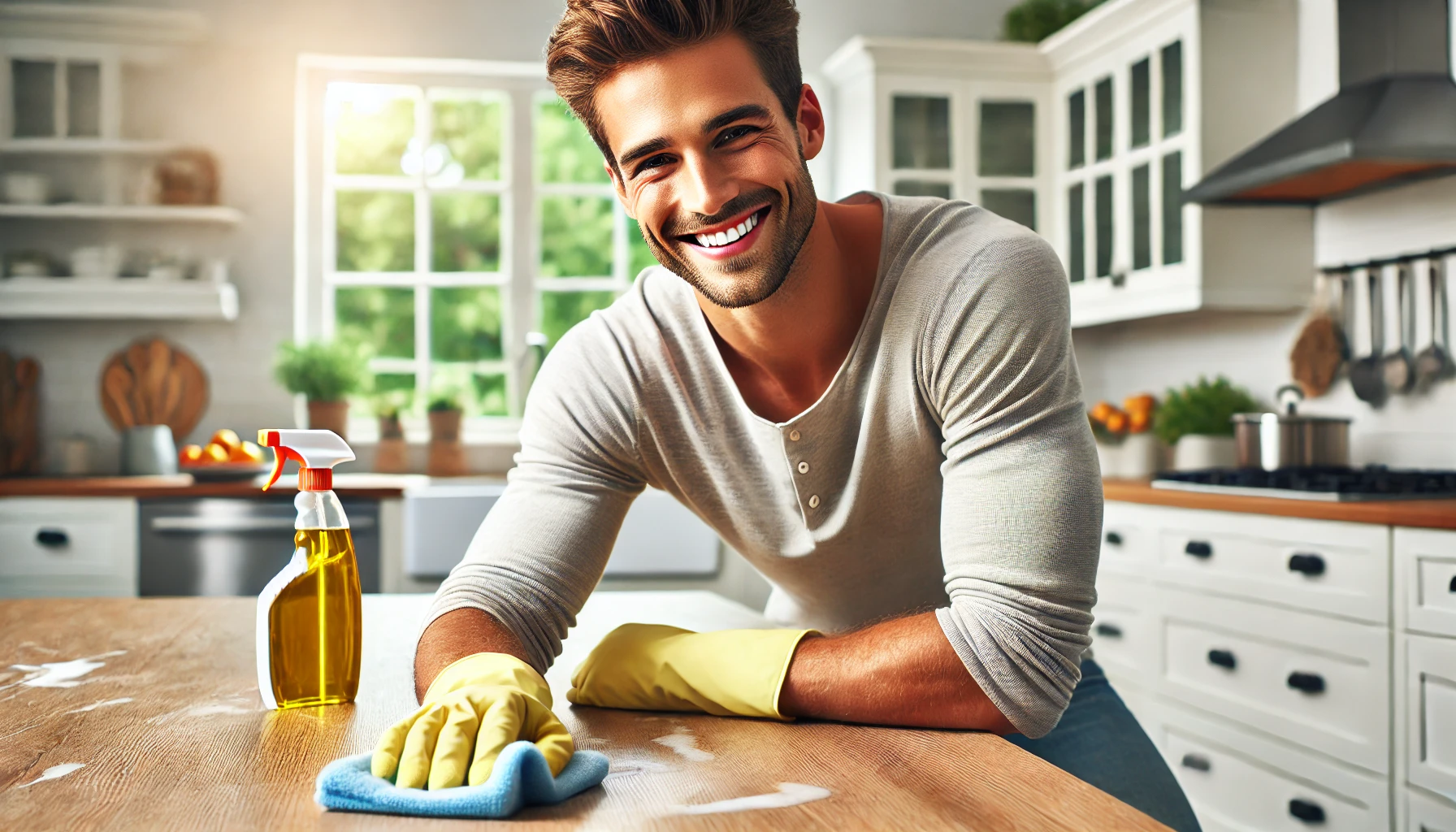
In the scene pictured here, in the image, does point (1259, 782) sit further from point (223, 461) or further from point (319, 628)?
point (223, 461)

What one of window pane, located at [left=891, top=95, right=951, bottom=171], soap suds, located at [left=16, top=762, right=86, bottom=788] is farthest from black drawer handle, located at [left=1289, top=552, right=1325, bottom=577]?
soap suds, located at [left=16, top=762, right=86, bottom=788]

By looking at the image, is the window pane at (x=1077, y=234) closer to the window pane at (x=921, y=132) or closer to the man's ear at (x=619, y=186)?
the window pane at (x=921, y=132)

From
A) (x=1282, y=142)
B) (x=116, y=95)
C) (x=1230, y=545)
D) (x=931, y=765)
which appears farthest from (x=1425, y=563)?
(x=116, y=95)

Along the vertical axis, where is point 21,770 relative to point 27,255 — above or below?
below

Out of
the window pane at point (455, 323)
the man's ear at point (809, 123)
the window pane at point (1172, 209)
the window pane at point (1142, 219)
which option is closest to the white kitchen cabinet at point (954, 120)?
the window pane at point (1142, 219)

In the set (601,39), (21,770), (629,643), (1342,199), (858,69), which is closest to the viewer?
(21,770)

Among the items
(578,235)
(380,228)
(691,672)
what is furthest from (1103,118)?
(691,672)

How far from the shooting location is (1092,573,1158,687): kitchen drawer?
2.88 metres

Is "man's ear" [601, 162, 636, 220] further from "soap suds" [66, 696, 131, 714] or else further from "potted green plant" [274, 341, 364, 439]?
"potted green plant" [274, 341, 364, 439]

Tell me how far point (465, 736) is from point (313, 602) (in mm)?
267

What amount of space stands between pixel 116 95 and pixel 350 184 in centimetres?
80

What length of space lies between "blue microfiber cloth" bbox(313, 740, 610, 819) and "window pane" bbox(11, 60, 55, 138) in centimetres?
408

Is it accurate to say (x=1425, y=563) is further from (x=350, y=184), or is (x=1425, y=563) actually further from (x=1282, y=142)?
(x=350, y=184)

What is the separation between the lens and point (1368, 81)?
2812mm
